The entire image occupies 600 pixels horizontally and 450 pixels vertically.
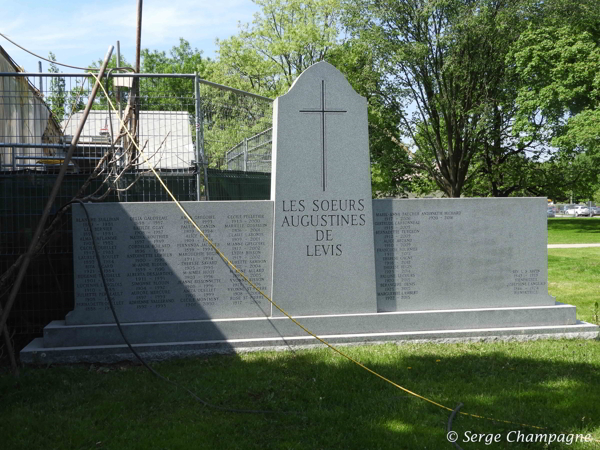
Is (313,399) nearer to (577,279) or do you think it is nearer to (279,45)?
(577,279)

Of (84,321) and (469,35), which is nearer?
(84,321)

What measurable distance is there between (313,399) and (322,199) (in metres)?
2.81

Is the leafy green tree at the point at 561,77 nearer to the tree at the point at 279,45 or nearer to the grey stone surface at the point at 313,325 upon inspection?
the tree at the point at 279,45

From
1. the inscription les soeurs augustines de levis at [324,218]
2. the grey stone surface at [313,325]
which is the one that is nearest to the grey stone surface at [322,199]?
the inscription les soeurs augustines de levis at [324,218]

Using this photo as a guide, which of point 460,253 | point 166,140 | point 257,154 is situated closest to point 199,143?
point 166,140

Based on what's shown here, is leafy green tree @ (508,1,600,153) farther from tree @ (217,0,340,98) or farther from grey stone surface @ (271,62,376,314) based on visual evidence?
grey stone surface @ (271,62,376,314)

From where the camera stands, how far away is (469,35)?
2756 cm

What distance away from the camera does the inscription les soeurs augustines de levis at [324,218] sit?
282 inches

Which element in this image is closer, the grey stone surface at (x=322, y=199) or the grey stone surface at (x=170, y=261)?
the grey stone surface at (x=170, y=261)

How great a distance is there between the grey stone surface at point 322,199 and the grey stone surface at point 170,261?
11.9 inches

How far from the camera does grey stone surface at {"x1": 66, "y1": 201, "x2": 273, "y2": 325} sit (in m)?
6.80

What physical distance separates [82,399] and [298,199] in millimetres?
3364

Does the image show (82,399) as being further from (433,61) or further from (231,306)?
(433,61)

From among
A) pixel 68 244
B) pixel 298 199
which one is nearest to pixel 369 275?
pixel 298 199
